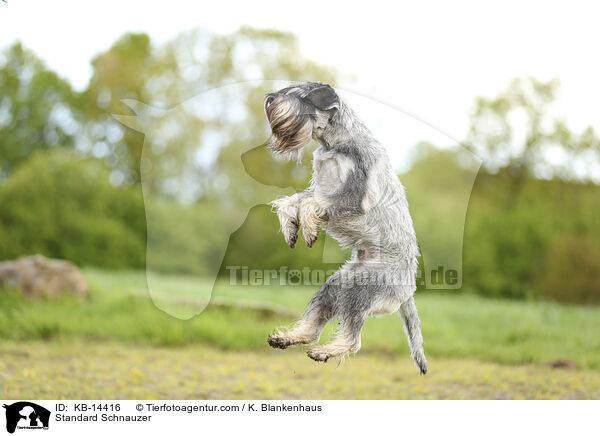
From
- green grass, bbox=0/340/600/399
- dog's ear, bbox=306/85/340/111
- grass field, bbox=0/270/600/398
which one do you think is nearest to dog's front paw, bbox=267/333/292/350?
dog's ear, bbox=306/85/340/111

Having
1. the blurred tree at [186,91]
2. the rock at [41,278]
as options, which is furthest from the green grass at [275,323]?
the blurred tree at [186,91]

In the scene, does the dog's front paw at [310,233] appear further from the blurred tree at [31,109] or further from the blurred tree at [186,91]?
the blurred tree at [31,109]

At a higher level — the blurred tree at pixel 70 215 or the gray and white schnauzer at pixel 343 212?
the blurred tree at pixel 70 215

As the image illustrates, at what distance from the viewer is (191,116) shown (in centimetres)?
524

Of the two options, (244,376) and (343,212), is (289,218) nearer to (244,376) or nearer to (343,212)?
(343,212)

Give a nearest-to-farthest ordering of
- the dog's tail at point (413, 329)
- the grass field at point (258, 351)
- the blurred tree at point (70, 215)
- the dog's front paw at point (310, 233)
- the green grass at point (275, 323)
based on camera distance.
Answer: the dog's front paw at point (310, 233)
the dog's tail at point (413, 329)
the grass field at point (258, 351)
the green grass at point (275, 323)
the blurred tree at point (70, 215)

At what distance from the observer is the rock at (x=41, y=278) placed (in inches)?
400

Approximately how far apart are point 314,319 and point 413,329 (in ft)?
1.94

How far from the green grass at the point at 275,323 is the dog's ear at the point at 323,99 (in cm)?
611

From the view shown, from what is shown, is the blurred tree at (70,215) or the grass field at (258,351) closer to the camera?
the grass field at (258,351)
